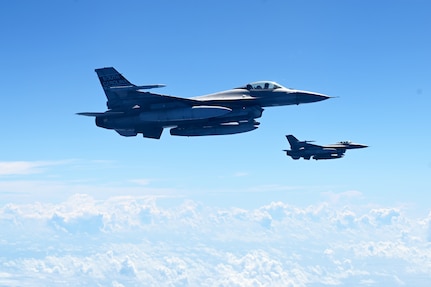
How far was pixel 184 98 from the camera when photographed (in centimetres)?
4184

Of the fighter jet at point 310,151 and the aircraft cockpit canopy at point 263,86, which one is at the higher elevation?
the aircraft cockpit canopy at point 263,86

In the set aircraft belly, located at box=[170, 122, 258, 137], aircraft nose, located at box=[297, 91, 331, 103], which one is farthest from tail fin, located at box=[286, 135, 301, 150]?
aircraft belly, located at box=[170, 122, 258, 137]

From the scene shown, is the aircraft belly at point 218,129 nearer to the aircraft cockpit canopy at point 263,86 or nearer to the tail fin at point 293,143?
the aircraft cockpit canopy at point 263,86

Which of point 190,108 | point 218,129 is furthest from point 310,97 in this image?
point 190,108

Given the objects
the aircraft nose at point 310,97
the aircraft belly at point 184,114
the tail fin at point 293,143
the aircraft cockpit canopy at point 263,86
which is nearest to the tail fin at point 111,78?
the aircraft belly at point 184,114

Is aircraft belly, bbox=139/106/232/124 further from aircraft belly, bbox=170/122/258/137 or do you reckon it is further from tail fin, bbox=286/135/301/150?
tail fin, bbox=286/135/301/150

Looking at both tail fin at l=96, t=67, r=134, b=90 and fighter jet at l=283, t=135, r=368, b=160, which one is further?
fighter jet at l=283, t=135, r=368, b=160

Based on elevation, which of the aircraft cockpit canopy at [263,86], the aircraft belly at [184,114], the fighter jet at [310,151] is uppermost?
the aircraft cockpit canopy at [263,86]

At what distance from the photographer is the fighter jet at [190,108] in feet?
136

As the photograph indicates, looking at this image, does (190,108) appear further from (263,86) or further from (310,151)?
(310,151)

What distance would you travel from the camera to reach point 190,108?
1620 inches

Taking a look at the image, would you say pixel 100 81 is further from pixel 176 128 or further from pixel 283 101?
pixel 283 101

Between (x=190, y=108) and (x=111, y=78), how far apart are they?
31.2 ft

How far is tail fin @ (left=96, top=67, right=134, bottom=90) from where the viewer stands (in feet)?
143
